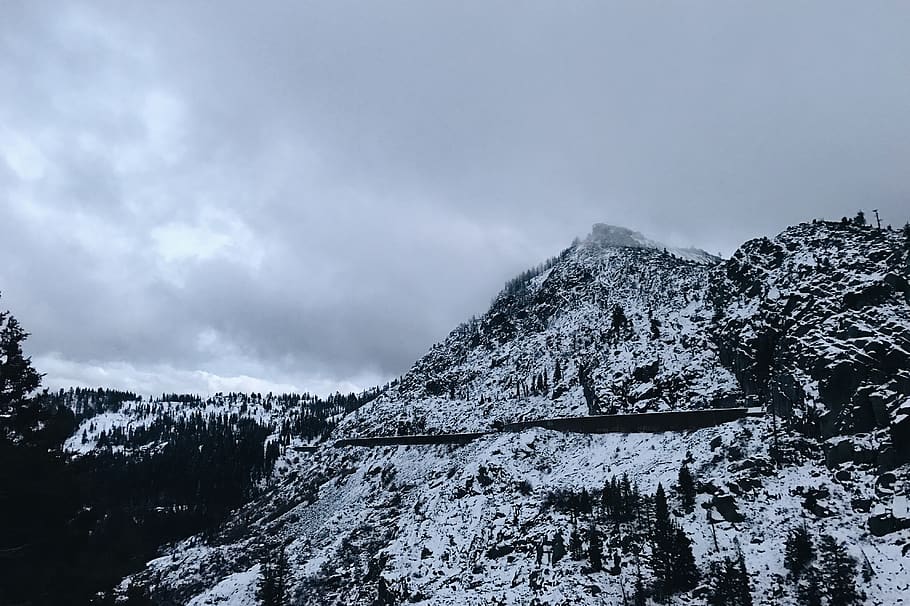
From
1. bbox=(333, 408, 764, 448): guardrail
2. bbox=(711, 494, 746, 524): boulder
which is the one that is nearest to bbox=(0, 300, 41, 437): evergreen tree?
bbox=(711, 494, 746, 524): boulder

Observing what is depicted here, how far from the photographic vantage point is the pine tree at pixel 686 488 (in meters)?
41.3

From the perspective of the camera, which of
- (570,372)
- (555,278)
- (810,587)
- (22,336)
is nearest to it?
(22,336)

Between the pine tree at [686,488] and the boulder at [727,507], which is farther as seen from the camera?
the pine tree at [686,488]

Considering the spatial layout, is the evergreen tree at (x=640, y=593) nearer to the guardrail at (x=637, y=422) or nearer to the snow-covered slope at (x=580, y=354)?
the guardrail at (x=637, y=422)

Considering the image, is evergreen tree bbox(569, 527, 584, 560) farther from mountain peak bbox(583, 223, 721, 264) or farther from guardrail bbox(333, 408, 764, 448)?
mountain peak bbox(583, 223, 721, 264)

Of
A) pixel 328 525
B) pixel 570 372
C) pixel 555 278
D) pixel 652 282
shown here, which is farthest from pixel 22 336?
pixel 555 278

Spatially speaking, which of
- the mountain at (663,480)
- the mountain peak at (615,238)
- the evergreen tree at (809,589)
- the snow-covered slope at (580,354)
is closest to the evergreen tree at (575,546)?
the mountain at (663,480)

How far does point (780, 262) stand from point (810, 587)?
47802 mm

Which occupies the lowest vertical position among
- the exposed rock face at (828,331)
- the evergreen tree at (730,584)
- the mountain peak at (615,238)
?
the evergreen tree at (730,584)

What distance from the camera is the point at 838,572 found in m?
30.5

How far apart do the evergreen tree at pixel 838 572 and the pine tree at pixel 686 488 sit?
939cm

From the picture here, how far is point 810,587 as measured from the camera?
99.0 ft

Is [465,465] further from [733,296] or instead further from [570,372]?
[733,296]

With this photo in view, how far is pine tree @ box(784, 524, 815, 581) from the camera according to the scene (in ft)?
105
